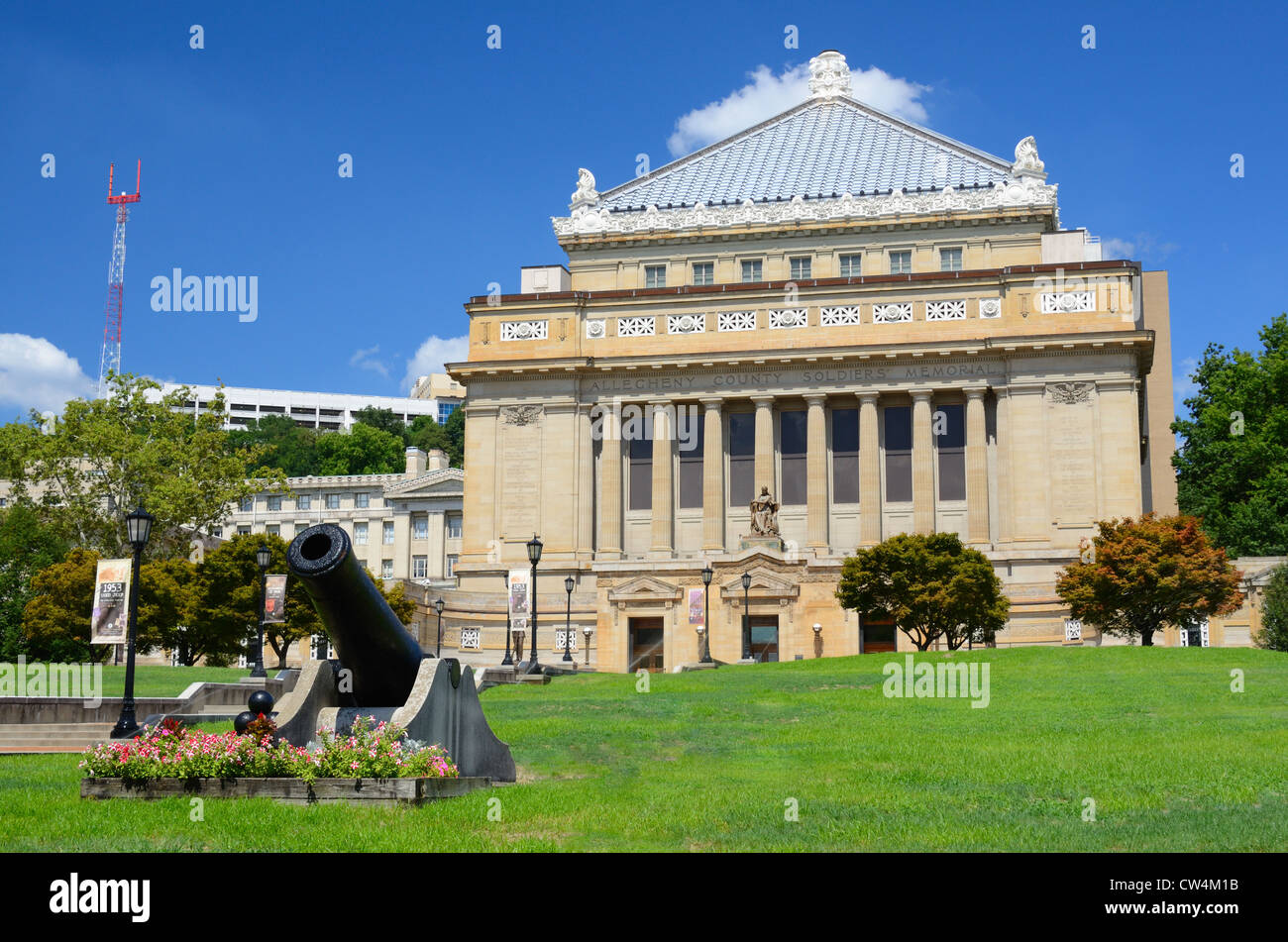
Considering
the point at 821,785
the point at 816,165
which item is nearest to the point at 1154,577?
the point at 821,785

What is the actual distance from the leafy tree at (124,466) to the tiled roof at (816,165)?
28.2 meters

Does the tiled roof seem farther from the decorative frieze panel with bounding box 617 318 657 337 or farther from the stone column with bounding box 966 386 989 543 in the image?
the stone column with bounding box 966 386 989 543

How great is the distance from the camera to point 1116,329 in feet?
211

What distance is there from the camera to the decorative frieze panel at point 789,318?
225ft

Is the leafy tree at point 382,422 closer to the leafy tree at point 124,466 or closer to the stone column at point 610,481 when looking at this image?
the stone column at point 610,481

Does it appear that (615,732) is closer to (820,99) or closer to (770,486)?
(770,486)

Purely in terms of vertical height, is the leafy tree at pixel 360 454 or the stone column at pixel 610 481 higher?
the leafy tree at pixel 360 454

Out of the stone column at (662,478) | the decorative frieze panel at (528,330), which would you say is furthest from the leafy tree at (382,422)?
the stone column at (662,478)

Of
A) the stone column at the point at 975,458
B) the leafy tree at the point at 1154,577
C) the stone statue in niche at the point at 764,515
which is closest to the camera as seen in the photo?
the leafy tree at the point at 1154,577

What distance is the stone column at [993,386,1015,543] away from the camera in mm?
64812

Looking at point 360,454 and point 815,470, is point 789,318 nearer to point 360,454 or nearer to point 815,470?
point 815,470

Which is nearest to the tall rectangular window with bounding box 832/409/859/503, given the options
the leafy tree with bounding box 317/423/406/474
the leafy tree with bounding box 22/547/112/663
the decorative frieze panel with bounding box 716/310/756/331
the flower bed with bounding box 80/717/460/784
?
the decorative frieze panel with bounding box 716/310/756/331

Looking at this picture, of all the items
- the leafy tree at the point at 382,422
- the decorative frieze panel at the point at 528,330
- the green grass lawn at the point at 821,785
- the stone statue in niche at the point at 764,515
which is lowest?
the green grass lawn at the point at 821,785
